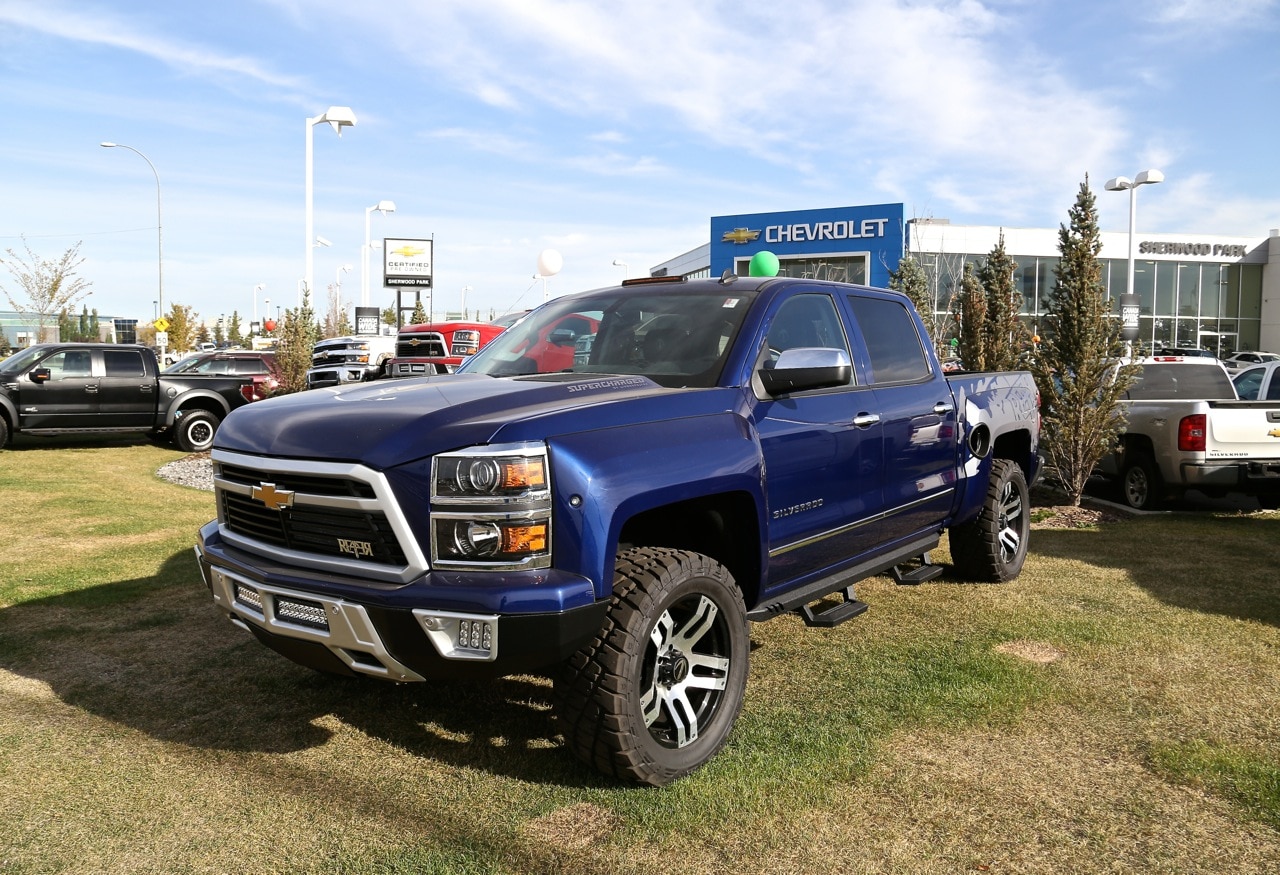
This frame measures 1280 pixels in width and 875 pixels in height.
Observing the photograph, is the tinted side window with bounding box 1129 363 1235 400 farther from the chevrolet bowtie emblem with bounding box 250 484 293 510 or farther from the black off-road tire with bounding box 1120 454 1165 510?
the chevrolet bowtie emblem with bounding box 250 484 293 510

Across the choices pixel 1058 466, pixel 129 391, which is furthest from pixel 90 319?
pixel 1058 466

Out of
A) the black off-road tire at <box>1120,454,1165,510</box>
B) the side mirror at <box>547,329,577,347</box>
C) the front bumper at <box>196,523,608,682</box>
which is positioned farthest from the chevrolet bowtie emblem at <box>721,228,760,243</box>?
the front bumper at <box>196,523,608,682</box>

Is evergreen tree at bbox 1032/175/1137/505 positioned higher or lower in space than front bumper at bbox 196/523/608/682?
higher

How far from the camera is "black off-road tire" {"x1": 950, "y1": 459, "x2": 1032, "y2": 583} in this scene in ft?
21.2

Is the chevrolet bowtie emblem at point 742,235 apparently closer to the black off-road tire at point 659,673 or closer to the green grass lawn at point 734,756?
the green grass lawn at point 734,756

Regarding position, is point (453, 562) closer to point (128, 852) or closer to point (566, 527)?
point (566, 527)

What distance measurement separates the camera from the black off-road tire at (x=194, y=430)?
15.8 m

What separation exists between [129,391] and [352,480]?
46.3 feet

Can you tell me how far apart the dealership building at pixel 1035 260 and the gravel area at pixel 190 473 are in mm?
29765

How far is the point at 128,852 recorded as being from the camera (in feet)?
10.3

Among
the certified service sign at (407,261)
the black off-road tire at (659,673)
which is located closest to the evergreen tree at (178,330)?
the certified service sign at (407,261)

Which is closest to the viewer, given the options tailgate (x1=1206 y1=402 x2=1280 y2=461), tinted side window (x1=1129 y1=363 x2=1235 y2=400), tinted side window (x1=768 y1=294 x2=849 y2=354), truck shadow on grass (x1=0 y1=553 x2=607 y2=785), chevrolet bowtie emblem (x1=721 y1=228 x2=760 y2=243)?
truck shadow on grass (x1=0 y1=553 x2=607 y2=785)

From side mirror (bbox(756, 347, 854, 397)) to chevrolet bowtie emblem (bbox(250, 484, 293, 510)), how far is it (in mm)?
1963

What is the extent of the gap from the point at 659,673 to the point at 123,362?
14.6 metres
